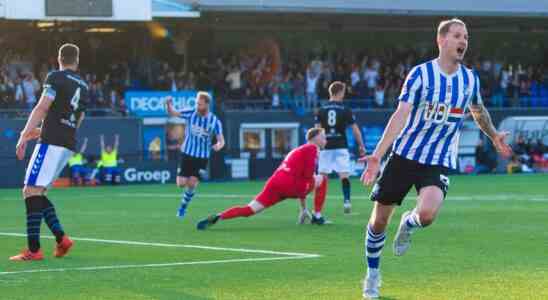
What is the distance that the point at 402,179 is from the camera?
9.82 m

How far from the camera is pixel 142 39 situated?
4416cm

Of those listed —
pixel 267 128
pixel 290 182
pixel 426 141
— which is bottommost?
pixel 267 128

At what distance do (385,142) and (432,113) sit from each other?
75cm

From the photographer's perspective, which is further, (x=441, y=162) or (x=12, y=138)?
(x=12, y=138)

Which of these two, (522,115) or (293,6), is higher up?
(293,6)

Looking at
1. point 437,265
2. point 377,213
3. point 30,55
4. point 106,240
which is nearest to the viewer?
point 377,213

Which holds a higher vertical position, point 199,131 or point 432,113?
point 432,113

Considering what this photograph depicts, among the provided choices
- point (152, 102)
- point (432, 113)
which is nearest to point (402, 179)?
point (432, 113)

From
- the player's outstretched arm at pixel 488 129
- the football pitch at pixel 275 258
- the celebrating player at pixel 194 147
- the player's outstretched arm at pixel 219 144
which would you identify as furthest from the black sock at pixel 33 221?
the celebrating player at pixel 194 147

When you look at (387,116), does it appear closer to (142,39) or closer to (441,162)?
(142,39)

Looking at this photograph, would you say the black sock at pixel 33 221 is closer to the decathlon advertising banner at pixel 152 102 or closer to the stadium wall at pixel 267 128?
the decathlon advertising banner at pixel 152 102

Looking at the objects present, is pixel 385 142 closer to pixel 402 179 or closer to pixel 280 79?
pixel 402 179

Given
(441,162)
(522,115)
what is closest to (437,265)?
(441,162)

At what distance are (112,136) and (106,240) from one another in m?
24.2
